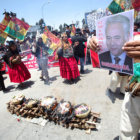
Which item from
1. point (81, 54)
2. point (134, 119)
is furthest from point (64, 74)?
point (134, 119)

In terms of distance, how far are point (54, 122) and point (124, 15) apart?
2585mm

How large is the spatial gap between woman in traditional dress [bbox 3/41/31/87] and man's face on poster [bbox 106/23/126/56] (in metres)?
4.18

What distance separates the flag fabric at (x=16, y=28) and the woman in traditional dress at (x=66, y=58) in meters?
2.61

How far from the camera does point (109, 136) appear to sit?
2.23m

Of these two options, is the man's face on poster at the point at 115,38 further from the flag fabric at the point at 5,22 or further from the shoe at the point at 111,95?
the flag fabric at the point at 5,22

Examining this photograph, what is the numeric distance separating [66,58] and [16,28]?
3.17 metres

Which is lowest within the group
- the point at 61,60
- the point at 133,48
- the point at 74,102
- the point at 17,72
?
the point at 74,102

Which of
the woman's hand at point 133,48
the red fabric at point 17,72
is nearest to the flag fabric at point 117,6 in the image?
the woman's hand at point 133,48

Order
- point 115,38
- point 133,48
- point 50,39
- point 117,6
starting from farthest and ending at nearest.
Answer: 1. point 50,39
2. point 117,6
3. point 115,38
4. point 133,48

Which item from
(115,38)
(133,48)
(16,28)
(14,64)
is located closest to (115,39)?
(115,38)

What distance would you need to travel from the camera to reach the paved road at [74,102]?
7.82 ft

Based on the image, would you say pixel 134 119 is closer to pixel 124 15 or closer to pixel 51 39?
pixel 124 15

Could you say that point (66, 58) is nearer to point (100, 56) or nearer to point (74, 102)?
point (74, 102)

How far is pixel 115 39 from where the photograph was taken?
43.6 inches
